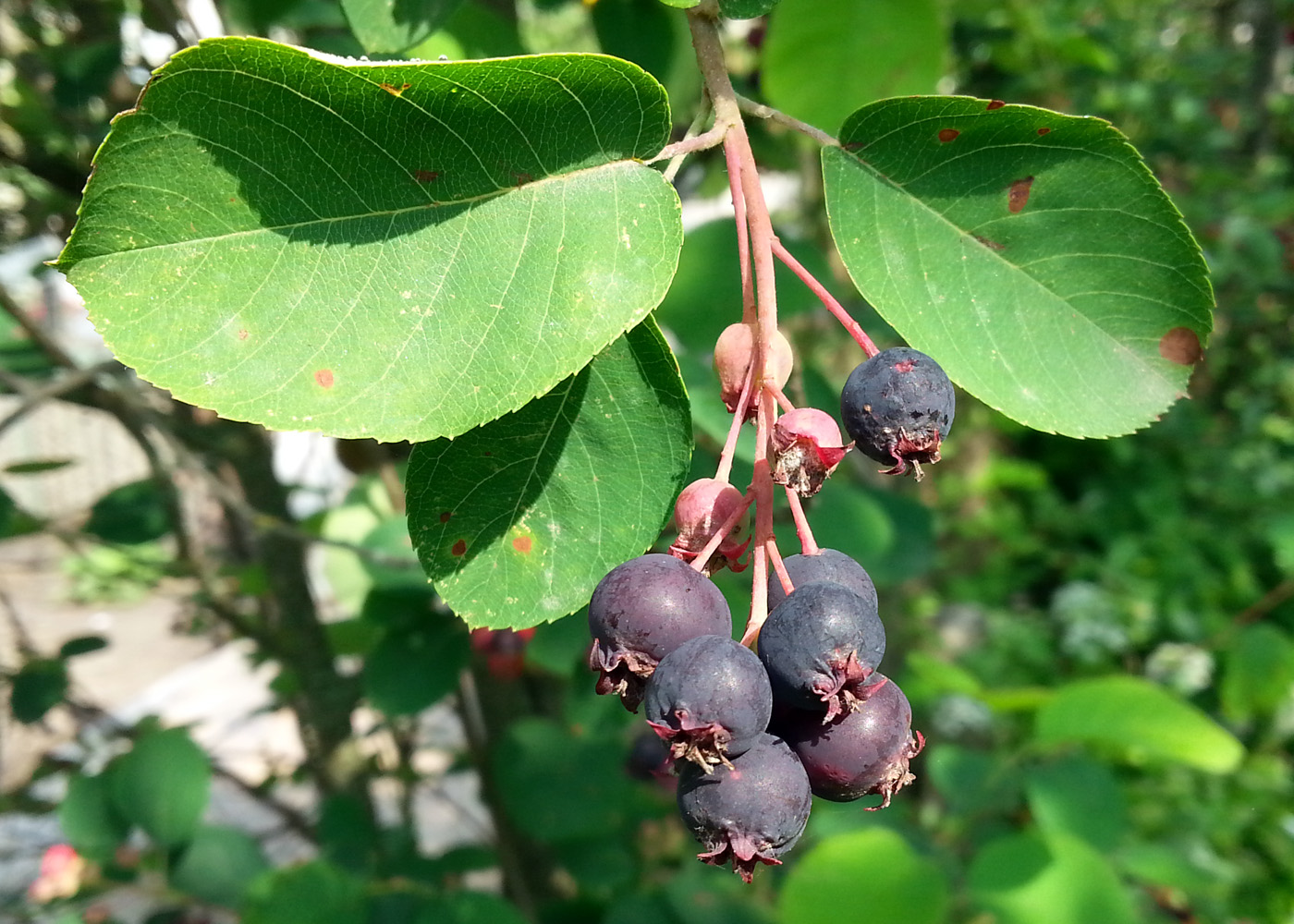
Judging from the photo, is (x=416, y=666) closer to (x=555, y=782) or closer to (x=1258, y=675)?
(x=555, y=782)

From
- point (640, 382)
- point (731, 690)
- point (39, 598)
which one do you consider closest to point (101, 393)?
point (640, 382)

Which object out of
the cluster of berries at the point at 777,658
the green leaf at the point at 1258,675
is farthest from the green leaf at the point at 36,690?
the green leaf at the point at 1258,675

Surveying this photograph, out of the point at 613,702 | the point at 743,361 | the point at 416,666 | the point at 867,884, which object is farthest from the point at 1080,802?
the point at 743,361

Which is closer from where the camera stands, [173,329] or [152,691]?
[173,329]

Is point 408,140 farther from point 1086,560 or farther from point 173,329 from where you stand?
point 1086,560

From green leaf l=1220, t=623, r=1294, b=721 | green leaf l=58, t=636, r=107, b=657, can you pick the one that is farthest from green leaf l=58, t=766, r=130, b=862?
green leaf l=1220, t=623, r=1294, b=721

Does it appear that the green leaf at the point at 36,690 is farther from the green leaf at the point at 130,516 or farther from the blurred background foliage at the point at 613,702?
the green leaf at the point at 130,516
